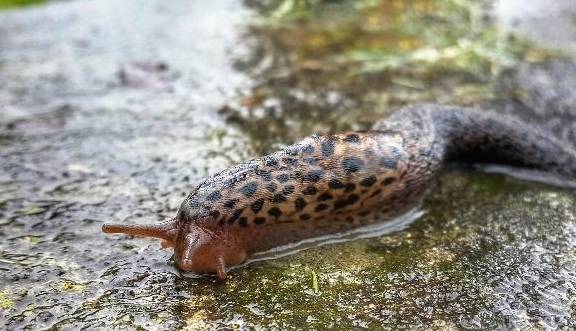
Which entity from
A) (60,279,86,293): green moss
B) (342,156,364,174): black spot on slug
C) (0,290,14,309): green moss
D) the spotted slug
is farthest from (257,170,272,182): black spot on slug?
(0,290,14,309): green moss

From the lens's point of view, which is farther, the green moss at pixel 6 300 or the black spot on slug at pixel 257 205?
the black spot on slug at pixel 257 205

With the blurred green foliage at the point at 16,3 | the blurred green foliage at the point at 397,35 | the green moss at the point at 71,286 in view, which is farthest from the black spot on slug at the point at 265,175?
the blurred green foliage at the point at 16,3

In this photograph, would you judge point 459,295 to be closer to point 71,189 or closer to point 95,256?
point 95,256

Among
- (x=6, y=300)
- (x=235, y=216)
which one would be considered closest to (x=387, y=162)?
(x=235, y=216)

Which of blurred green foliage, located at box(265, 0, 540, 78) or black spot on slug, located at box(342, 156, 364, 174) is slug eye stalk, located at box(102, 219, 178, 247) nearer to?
black spot on slug, located at box(342, 156, 364, 174)

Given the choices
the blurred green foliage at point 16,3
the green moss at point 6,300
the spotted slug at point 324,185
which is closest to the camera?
the green moss at point 6,300

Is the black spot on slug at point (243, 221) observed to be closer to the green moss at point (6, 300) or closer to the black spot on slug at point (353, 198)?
the black spot on slug at point (353, 198)
